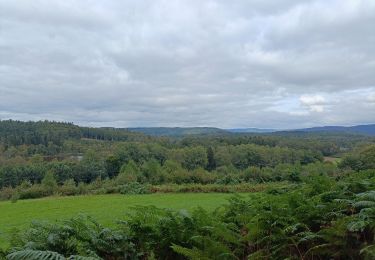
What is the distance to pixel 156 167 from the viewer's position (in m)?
61.4

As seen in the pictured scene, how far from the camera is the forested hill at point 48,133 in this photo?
5118 inches

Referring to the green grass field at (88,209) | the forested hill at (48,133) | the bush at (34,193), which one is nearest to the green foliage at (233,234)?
the green grass field at (88,209)

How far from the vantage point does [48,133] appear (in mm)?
→ 134375

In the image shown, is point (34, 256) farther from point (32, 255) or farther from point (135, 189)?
point (135, 189)

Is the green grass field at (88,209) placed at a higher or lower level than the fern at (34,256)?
lower

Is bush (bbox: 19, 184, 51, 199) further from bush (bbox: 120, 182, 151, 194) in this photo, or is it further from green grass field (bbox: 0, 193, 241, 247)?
green grass field (bbox: 0, 193, 241, 247)

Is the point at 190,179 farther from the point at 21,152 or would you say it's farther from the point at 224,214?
the point at 21,152

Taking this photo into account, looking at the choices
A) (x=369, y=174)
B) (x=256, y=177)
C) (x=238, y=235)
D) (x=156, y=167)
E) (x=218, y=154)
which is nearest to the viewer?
(x=238, y=235)

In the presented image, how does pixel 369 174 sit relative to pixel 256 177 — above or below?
above

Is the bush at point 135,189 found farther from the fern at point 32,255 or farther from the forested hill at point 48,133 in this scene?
the forested hill at point 48,133

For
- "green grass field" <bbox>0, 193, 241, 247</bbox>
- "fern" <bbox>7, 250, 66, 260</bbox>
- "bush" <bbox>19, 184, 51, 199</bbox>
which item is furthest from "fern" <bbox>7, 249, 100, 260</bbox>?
"bush" <bbox>19, 184, 51, 199</bbox>

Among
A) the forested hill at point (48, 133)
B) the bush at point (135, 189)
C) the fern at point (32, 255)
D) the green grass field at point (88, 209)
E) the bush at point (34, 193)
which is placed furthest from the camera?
the forested hill at point (48, 133)

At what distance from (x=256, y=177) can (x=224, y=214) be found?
126ft

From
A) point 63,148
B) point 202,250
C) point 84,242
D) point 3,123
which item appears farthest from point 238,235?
point 3,123
